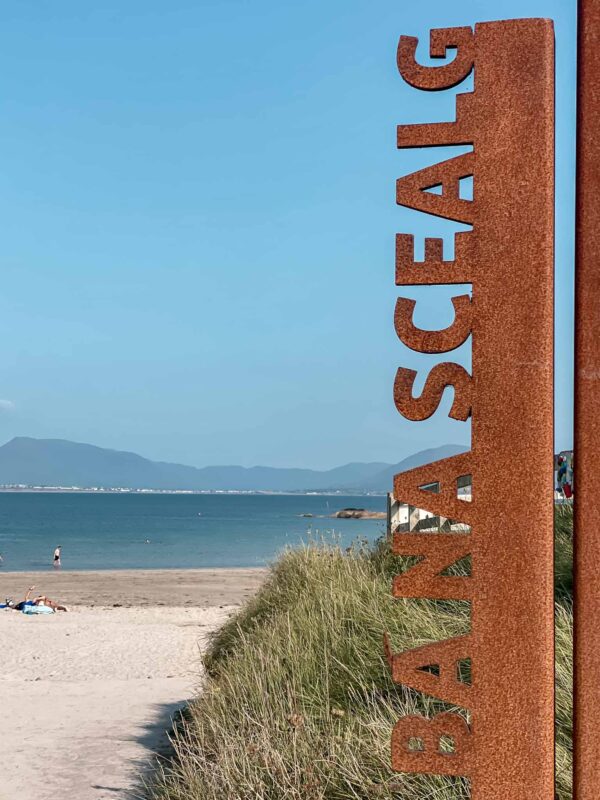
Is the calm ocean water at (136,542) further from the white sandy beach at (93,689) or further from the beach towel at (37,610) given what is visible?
the beach towel at (37,610)

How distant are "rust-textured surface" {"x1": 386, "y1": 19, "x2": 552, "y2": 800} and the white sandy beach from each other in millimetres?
4081

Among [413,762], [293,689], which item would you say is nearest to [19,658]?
[293,689]

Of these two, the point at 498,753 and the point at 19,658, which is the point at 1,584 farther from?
the point at 498,753

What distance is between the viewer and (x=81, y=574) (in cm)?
3591

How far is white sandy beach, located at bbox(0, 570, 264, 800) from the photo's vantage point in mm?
6734

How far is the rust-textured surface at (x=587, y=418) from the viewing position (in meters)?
2.57

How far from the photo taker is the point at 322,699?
5.18 metres

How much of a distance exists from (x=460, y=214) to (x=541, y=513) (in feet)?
2.95

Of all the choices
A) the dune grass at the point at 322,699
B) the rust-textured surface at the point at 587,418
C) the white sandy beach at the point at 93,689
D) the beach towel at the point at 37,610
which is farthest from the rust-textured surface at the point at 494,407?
the beach towel at the point at 37,610

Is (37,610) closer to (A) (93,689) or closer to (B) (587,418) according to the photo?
(A) (93,689)

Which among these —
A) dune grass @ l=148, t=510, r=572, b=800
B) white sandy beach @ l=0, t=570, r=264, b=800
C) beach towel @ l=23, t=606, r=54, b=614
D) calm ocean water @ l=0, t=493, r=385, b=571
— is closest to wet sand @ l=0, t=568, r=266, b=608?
white sandy beach @ l=0, t=570, r=264, b=800

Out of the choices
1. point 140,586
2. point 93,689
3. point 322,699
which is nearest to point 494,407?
point 322,699

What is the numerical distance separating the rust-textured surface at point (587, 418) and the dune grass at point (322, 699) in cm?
121

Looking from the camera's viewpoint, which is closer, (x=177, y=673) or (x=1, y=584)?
(x=177, y=673)
